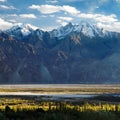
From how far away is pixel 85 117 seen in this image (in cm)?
3002

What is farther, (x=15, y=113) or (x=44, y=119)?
(x=15, y=113)

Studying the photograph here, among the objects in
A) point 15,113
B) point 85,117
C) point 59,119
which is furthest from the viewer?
point 15,113

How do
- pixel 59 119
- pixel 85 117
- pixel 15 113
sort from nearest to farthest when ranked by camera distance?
pixel 59 119 → pixel 85 117 → pixel 15 113

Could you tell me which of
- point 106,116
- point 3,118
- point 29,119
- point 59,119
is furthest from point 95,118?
point 3,118

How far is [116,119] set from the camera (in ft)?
96.6

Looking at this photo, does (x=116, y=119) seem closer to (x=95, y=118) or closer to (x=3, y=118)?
(x=95, y=118)

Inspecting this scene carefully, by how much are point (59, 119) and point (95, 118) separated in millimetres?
3101

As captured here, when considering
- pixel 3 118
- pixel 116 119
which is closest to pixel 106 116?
pixel 116 119

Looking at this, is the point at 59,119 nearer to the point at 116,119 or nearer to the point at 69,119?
the point at 69,119

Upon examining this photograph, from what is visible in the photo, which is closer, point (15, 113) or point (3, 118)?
point (3, 118)

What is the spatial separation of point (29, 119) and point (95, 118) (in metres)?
5.10

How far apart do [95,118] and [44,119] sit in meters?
4.10

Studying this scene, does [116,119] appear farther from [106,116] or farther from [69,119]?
[69,119]

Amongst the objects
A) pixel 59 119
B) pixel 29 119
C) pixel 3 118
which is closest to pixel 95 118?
pixel 59 119
